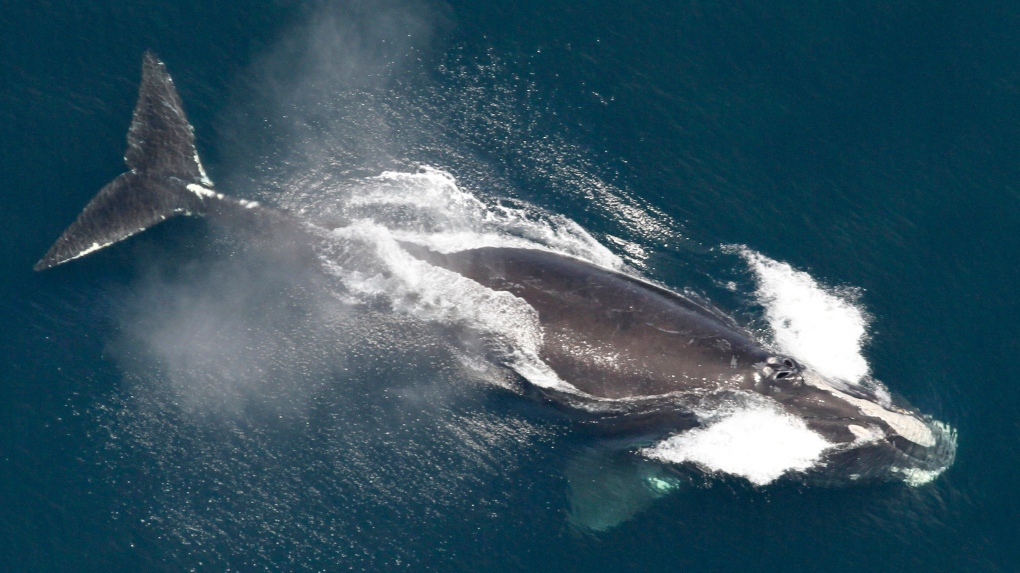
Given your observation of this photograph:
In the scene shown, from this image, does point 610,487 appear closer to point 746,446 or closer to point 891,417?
point 746,446

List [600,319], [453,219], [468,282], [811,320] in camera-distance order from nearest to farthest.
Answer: [600,319], [468,282], [811,320], [453,219]

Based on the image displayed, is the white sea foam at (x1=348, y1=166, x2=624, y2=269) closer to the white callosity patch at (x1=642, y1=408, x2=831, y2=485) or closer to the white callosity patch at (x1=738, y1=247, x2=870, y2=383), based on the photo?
the white callosity patch at (x1=738, y1=247, x2=870, y2=383)

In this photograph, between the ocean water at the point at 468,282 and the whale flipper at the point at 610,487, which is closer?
the ocean water at the point at 468,282

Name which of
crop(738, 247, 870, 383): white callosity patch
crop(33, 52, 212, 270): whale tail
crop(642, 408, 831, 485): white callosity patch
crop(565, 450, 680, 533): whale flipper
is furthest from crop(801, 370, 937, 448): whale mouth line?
crop(33, 52, 212, 270): whale tail

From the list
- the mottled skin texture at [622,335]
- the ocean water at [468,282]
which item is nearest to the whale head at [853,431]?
the ocean water at [468,282]

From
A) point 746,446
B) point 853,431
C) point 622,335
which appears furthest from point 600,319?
point 853,431

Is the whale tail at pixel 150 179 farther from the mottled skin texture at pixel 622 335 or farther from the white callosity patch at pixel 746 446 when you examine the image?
the white callosity patch at pixel 746 446
